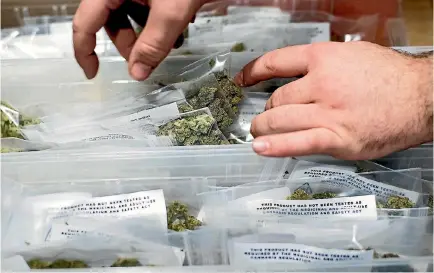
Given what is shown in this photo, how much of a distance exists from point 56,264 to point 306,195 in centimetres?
40

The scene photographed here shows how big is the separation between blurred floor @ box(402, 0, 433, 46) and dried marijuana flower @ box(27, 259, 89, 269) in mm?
849

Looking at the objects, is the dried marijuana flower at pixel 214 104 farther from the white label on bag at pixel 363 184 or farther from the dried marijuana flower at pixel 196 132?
the white label on bag at pixel 363 184

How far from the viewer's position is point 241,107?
0.98 metres

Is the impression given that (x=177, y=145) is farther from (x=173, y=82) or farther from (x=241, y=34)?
(x=241, y=34)

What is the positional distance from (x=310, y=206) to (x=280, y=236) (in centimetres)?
7

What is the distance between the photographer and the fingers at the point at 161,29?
2.51 feet

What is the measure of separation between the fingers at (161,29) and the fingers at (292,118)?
0.59ft

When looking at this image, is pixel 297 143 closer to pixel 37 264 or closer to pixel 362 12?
Answer: pixel 37 264

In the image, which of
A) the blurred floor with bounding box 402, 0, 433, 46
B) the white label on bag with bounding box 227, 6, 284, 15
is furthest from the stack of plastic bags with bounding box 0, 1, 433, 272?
the blurred floor with bounding box 402, 0, 433, 46

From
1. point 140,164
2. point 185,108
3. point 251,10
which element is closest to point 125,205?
point 140,164

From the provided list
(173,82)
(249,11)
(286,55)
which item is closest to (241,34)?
(249,11)

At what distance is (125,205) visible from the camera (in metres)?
0.84

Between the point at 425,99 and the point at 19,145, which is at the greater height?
the point at 425,99

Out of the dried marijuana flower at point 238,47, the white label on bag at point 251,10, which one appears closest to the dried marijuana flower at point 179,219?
the dried marijuana flower at point 238,47
